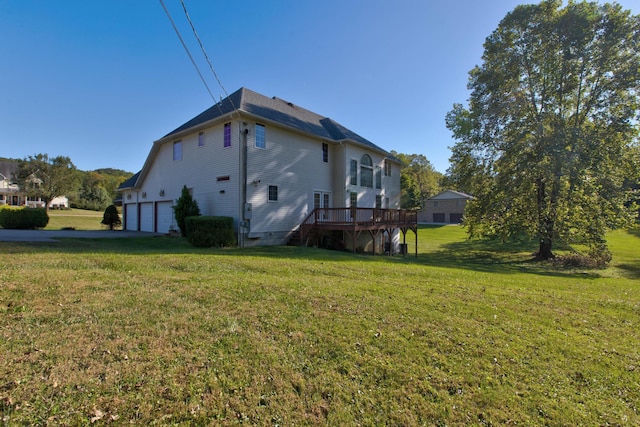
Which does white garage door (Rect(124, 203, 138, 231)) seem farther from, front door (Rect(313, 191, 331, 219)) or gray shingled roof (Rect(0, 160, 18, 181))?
gray shingled roof (Rect(0, 160, 18, 181))

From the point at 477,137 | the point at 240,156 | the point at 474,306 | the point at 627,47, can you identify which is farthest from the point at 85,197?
the point at 627,47

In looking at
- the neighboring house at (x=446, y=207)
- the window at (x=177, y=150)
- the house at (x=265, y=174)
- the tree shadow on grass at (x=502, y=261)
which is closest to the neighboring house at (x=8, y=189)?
the house at (x=265, y=174)

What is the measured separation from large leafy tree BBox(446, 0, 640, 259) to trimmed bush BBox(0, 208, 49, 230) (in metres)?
28.1

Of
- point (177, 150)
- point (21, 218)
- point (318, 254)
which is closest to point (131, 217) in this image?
point (21, 218)

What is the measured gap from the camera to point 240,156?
524 inches

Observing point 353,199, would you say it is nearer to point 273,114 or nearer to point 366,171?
point 366,171

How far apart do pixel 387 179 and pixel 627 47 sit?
14147mm

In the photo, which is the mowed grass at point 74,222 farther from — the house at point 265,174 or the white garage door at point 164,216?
the white garage door at point 164,216

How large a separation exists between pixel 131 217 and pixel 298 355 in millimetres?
22590

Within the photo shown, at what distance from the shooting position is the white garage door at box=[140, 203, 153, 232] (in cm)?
1915

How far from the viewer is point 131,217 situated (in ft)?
70.3

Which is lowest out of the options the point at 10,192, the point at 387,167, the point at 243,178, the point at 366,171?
the point at 243,178

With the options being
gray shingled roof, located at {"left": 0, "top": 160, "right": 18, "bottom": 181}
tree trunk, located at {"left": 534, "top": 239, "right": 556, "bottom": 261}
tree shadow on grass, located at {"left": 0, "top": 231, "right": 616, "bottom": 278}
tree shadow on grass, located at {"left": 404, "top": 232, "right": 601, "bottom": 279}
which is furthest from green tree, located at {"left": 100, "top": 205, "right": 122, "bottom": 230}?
gray shingled roof, located at {"left": 0, "top": 160, "right": 18, "bottom": 181}

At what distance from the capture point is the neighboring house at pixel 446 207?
174ft
